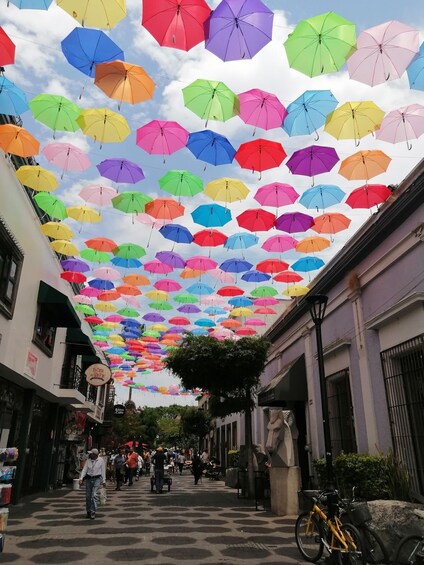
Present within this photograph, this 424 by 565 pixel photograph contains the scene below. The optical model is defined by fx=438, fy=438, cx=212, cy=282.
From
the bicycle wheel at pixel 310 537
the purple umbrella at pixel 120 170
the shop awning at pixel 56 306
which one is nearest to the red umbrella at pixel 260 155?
the purple umbrella at pixel 120 170

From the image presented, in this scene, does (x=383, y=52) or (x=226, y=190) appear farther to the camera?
(x=226, y=190)

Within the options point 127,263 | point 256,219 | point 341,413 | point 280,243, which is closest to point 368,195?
point 256,219

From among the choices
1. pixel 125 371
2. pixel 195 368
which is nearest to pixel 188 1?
pixel 195 368

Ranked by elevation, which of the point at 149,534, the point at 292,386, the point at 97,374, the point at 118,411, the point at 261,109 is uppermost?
the point at 261,109

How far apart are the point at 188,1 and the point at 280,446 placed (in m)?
10.9

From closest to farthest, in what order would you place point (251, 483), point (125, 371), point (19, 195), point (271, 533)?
point (271, 533)
point (19, 195)
point (251, 483)
point (125, 371)

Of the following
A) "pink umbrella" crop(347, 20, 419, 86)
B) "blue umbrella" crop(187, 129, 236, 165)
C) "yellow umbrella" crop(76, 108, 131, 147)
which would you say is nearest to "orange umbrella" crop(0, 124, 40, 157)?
"yellow umbrella" crop(76, 108, 131, 147)

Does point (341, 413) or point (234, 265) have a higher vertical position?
point (234, 265)

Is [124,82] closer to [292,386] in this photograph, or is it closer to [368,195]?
[368,195]

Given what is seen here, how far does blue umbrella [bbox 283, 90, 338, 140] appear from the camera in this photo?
7867mm

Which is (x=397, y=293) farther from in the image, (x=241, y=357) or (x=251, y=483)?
(x=251, y=483)

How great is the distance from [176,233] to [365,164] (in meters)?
5.13

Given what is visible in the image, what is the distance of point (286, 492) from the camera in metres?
11.9

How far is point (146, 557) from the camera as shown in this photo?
7.02 metres
